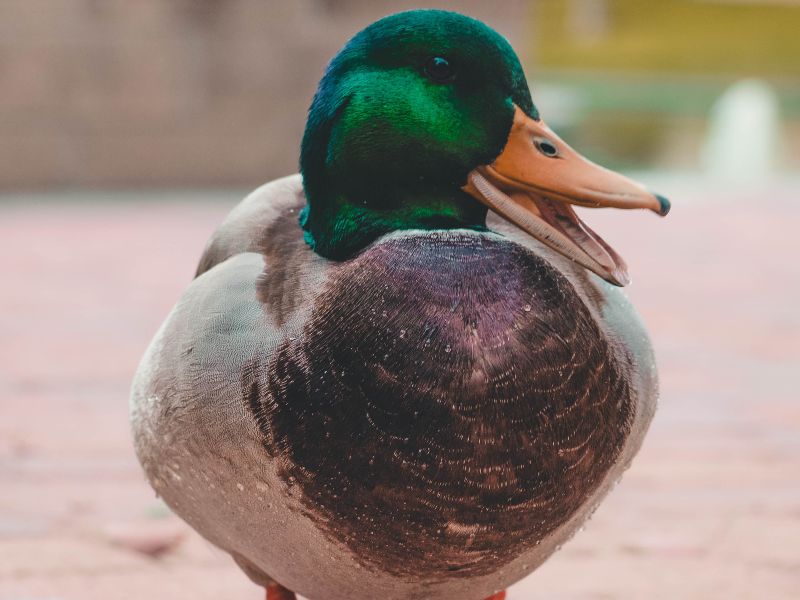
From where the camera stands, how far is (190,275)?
4590 millimetres

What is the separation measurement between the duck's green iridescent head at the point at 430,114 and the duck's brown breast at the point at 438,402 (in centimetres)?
8

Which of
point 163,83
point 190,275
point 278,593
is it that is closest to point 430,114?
point 278,593

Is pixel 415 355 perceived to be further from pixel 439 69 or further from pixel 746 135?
pixel 746 135

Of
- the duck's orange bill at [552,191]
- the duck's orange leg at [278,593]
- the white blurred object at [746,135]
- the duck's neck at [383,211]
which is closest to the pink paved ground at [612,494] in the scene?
the duck's orange leg at [278,593]

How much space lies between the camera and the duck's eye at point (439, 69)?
1.31 metres

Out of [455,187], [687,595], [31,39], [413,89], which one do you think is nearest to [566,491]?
[455,187]

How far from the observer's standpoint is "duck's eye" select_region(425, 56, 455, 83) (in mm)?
1311

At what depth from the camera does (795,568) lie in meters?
1.92

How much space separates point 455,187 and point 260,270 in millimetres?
256

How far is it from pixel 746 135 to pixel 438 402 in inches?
452

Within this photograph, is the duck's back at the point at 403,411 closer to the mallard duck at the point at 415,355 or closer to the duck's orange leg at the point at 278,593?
the mallard duck at the point at 415,355

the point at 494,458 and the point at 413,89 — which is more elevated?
the point at 413,89

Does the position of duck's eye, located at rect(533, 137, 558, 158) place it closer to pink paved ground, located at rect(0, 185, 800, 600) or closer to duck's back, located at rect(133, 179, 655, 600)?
duck's back, located at rect(133, 179, 655, 600)

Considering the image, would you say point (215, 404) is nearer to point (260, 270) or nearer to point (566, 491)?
point (260, 270)
